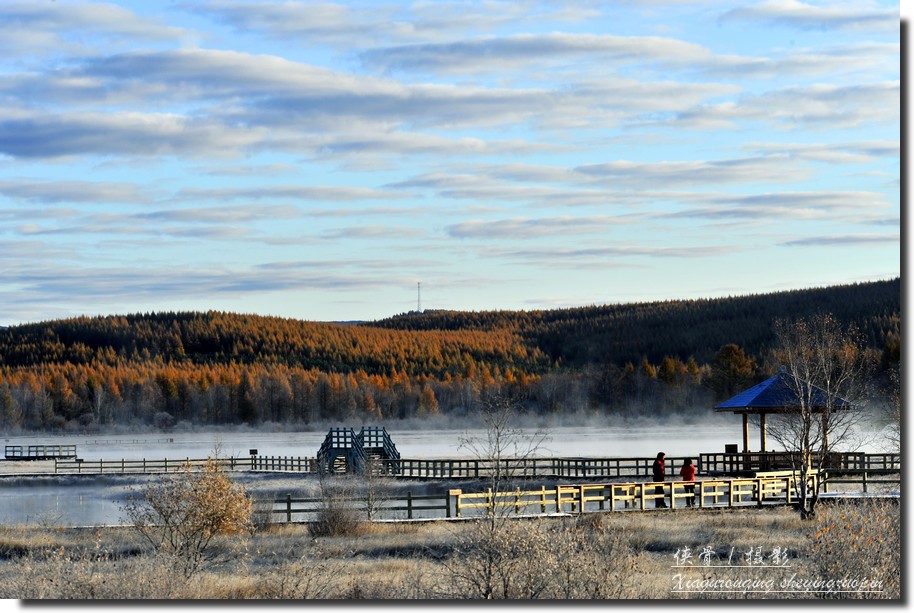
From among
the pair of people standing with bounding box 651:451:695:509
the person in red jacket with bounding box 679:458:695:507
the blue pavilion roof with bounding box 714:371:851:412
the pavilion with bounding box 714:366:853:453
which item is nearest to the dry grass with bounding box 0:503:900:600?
the pair of people standing with bounding box 651:451:695:509

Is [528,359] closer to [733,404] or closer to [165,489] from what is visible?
[733,404]

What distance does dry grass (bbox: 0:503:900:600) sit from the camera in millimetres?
16219

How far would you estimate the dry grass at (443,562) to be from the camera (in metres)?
16.2

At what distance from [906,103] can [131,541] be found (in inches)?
788

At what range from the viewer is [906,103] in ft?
44.8

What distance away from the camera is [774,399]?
39375 mm

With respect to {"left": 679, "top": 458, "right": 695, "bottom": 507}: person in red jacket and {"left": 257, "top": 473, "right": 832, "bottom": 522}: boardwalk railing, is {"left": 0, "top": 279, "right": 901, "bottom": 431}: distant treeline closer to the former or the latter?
{"left": 257, "top": 473, "right": 832, "bottom": 522}: boardwalk railing

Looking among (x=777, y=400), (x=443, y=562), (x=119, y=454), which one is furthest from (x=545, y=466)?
(x=119, y=454)

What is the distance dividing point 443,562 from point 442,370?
6540 inches

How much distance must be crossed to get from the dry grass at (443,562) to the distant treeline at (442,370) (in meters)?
103

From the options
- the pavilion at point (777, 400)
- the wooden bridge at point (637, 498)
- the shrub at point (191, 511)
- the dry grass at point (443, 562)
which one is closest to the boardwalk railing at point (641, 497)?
the wooden bridge at point (637, 498)

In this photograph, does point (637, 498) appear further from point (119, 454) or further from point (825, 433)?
point (119, 454)

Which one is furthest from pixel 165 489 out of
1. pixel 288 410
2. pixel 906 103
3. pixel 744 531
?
pixel 288 410

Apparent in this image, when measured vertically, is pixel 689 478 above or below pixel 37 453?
above
